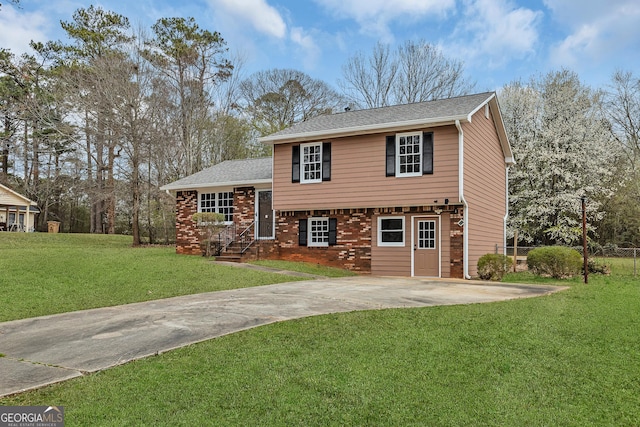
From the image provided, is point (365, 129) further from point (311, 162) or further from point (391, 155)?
point (311, 162)

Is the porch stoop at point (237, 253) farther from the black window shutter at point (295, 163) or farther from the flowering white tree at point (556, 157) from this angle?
the flowering white tree at point (556, 157)

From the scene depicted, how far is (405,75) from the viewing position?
30266 mm

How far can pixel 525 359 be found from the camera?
4875 mm

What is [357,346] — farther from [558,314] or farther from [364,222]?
[364,222]

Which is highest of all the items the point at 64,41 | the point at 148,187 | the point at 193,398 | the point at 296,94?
the point at 64,41

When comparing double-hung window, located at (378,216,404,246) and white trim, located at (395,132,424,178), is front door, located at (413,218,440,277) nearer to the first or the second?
double-hung window, located at (378,216,404,246)

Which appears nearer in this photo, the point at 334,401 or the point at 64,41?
the point at 334,401

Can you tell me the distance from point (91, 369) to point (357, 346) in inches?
105

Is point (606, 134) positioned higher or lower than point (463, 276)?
higher

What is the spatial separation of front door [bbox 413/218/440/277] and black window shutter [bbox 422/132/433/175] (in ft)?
5.17

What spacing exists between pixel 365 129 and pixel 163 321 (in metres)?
9.95

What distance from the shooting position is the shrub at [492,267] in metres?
13.7

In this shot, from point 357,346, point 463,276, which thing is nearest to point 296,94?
point 463,276

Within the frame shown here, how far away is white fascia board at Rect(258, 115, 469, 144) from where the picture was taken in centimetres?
1379
